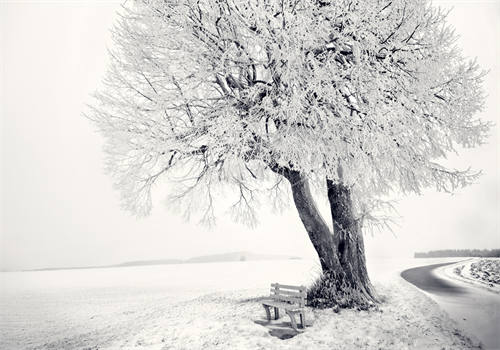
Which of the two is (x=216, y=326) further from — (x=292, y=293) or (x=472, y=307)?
(x=472, y=307)

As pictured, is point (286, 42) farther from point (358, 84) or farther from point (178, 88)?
point (178, 88)

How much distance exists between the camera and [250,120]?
8008 mm

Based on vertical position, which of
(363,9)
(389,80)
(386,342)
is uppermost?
(363,9)

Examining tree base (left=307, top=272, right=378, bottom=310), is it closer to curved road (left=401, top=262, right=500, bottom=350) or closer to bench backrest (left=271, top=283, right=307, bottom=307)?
bench backrest (left=271, top=283, right=307, bottom=307)

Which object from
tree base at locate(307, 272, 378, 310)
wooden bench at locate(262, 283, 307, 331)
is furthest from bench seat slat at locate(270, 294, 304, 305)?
tree base at locate(307, 272, 378, 310)

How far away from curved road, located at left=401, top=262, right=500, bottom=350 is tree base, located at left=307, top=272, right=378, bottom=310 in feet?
5.88

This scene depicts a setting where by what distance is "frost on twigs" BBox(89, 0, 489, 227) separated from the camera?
7488 millimetres

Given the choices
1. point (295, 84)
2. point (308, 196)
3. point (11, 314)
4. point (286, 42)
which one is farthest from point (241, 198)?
point (11, 314)

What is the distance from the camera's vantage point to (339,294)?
A: 9.10 meters

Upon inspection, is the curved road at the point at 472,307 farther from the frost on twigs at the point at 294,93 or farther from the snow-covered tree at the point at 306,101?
the frost on twigs at the point at 294,93

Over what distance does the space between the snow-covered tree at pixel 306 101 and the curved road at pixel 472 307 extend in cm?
203

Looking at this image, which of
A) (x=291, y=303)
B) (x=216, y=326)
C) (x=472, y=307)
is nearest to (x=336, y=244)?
(x=291, y=303)

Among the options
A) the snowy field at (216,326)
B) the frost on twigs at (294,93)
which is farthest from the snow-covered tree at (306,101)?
the snowy field at (216,326)

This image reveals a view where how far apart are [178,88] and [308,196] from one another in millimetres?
4326
